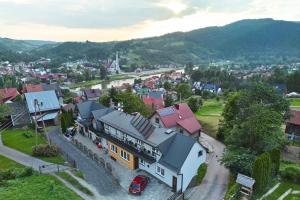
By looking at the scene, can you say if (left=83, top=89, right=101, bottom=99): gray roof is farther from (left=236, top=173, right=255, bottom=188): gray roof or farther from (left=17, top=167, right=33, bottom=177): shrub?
(left=236, top=173, right=255, bottom=188): gray roof

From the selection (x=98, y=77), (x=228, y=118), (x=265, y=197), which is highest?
(x=228, y=118)

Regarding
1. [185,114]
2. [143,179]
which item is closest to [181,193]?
[143,179]

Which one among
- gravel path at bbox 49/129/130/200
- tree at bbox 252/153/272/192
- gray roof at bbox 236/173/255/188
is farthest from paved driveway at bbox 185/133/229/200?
gravel path at bbox 49/129/130/200

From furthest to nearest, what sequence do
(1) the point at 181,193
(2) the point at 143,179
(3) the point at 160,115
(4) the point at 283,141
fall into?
(3) the point at 160,115 → (4) the point at 283,141 → (2) the point at 143,179 → (1) the point at 181,193

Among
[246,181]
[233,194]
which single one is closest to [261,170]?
[246,181]

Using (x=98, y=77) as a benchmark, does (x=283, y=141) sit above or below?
above

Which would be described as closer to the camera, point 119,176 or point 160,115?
point 119,176

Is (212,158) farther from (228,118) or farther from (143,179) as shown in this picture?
(143,179)
